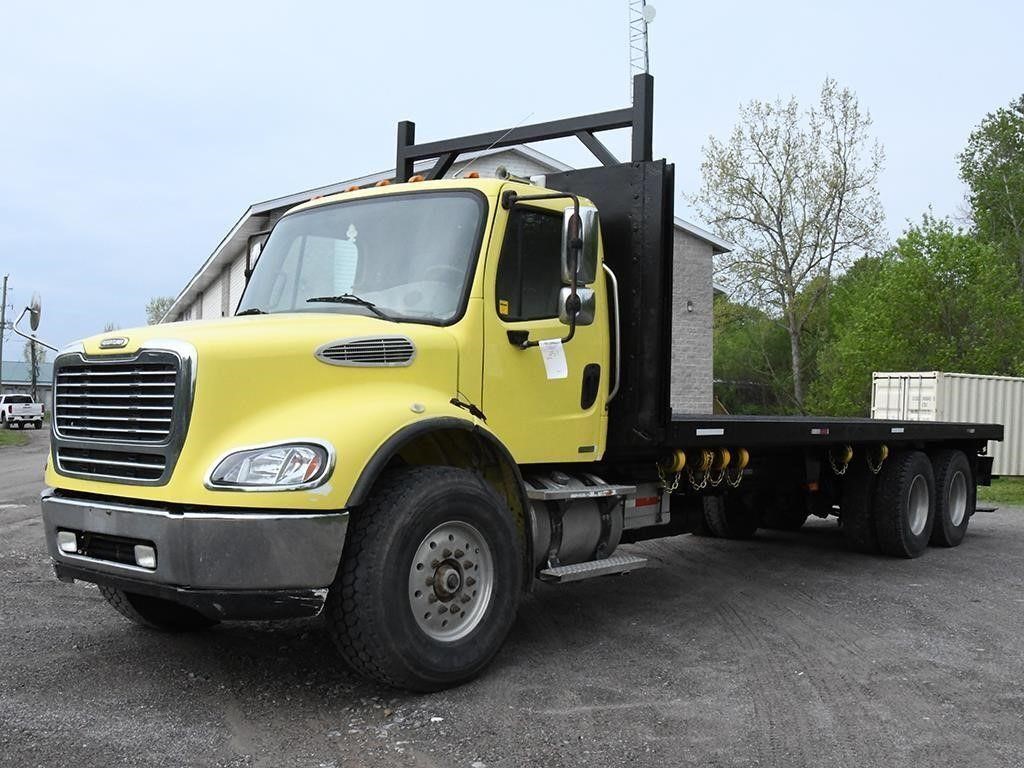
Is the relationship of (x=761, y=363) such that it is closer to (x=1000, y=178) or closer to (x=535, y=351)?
(x=1000, y=178)

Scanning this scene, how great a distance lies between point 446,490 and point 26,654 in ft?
8.57

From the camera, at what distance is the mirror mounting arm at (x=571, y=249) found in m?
5.50

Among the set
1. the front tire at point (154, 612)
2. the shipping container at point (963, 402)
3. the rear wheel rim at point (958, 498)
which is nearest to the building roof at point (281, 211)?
the shipping container at point (963, 402)

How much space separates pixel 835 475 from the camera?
9844 mm

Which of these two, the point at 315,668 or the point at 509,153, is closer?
the point at 315,668

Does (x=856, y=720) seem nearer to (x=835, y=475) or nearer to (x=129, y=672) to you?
(x=129, y=672)

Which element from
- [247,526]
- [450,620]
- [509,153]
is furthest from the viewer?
[509,153]

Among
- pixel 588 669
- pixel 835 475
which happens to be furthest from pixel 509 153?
pixel 588 669

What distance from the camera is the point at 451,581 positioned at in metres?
5.12

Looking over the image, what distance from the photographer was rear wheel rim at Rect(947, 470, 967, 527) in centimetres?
1081

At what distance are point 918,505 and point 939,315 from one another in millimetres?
23814

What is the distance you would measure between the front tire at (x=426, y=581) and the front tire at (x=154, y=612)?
1.51 metres

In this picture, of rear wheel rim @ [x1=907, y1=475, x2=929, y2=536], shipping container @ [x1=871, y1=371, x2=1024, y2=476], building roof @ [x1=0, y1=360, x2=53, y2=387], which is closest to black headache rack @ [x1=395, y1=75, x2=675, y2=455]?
rear wheel rim @ [x1=907, y1=475, x2=929, y2=536]

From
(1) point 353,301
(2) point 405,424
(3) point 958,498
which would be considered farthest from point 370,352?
(3) point 958,498
